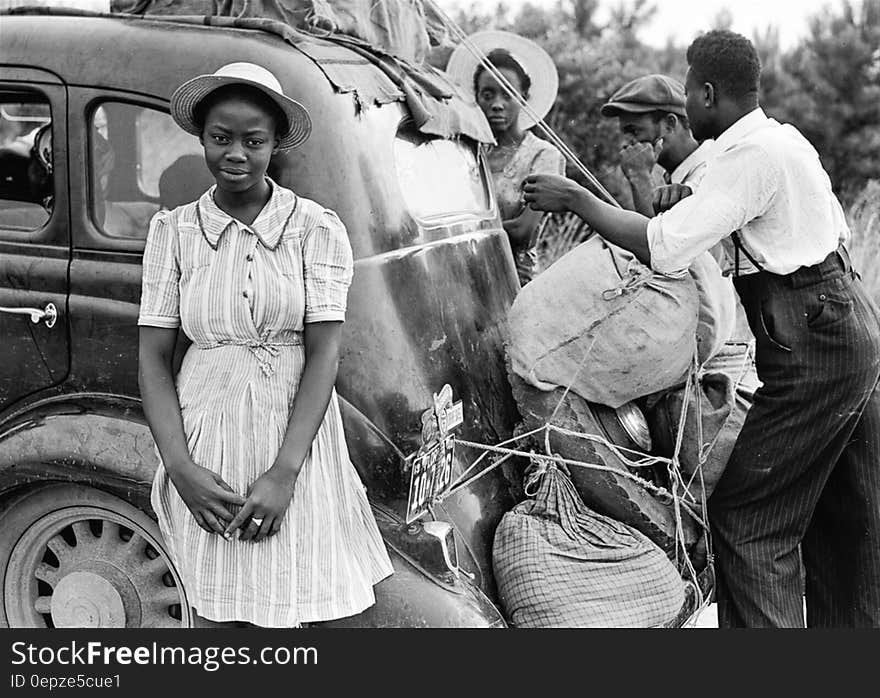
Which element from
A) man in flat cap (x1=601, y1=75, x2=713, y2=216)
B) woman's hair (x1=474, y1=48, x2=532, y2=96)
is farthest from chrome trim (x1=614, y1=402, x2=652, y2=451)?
woman's hair (x1=474, y1=48, x2=532, y2=96)

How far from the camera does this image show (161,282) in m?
2.53

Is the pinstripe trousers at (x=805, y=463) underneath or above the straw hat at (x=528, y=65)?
underneath

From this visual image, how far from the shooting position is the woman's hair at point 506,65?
4.82m

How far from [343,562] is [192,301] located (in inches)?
27.5

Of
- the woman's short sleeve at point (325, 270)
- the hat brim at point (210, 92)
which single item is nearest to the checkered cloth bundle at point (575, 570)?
the woman's short sleeve at point (325, 270)

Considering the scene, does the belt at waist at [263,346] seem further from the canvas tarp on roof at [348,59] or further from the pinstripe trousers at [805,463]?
the pinstripe trousers at [805,463]

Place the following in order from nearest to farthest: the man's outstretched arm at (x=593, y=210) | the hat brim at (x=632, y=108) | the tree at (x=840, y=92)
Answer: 1. the man's outstretched arm at (x=593, y=210)
2. the hat brim at (x=632, y=108)
3. the tree at (x=840, y=92)

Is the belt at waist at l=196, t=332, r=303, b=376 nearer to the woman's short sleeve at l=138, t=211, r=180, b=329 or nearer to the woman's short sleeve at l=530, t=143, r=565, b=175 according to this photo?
the woman's short sleeve at l=138, t=211, r=180, b=329

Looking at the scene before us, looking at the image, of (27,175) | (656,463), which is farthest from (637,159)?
(27,175)

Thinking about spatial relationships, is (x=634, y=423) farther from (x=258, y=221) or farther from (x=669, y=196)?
(x=258, y=221)

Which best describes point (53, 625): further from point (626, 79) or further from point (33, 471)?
point (626, 79)

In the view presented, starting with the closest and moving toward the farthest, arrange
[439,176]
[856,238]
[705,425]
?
[705,425]
[439,176]
[856,238]

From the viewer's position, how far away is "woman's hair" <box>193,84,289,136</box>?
250 cm

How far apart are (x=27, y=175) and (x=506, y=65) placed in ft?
6.82
